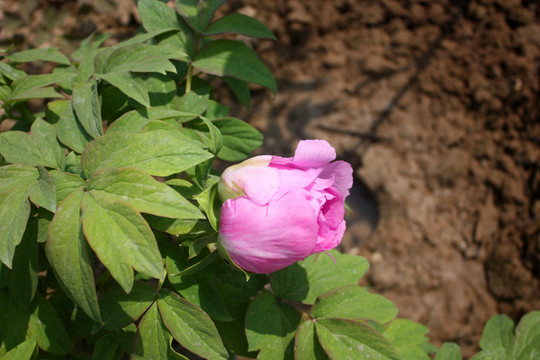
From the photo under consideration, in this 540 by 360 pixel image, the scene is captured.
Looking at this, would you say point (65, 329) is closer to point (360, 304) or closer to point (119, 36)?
point (360, 304)

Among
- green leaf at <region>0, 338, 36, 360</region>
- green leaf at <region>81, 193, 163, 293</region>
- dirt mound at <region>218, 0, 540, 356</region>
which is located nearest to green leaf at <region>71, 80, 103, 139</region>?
green leaf at <region>81, 193, 163, 293</region>

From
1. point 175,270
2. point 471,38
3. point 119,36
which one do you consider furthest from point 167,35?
point 471,38

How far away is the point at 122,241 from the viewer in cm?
70

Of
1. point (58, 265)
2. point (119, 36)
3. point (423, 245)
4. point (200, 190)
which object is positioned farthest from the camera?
point (119, 36)

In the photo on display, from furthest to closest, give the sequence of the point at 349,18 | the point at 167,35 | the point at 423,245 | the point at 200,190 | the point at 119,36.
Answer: the point at 349,18 → the point at 119,36 → the point at 423,245 → the point at 167,35 → the point at 200,190

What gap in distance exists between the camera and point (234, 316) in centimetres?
103

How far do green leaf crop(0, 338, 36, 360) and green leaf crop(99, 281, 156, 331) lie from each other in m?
0.17

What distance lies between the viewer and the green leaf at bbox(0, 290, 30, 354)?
943 millimetres

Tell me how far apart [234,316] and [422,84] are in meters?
1.94

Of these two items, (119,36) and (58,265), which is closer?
(58,265)

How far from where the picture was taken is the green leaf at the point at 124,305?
89 cm

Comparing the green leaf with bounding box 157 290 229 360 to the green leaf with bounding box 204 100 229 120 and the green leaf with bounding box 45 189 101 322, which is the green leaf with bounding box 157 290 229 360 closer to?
the green leaf with bounding box 45 189 101 322

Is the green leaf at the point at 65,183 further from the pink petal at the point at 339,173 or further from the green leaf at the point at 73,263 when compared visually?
the pink petal at the point at 339,173

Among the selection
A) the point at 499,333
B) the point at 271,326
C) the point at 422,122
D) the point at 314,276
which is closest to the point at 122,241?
the point at 271,326
